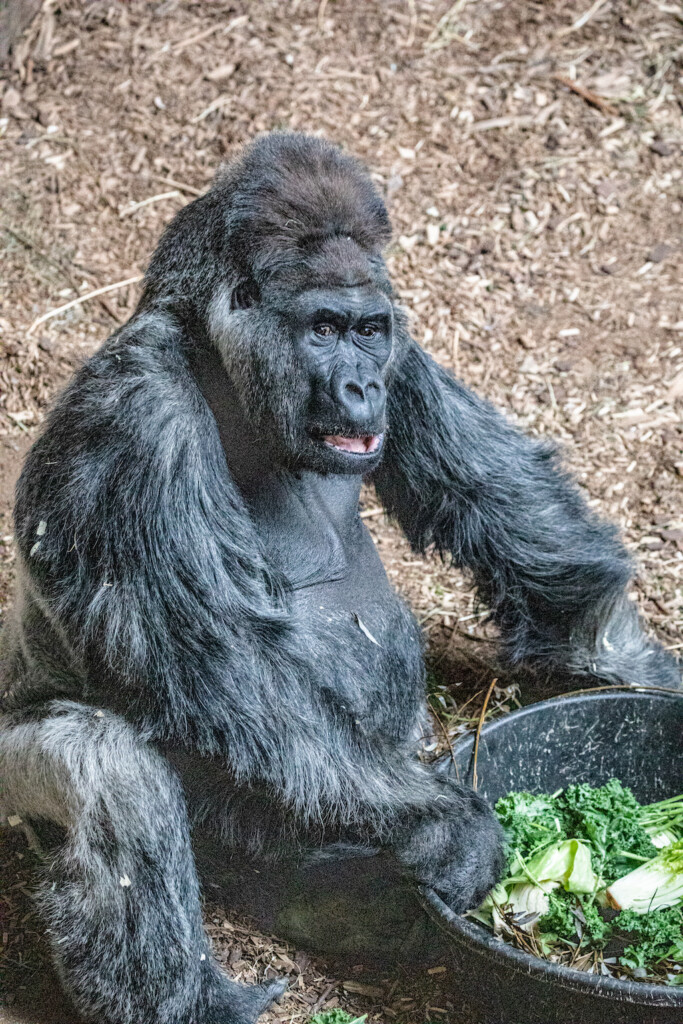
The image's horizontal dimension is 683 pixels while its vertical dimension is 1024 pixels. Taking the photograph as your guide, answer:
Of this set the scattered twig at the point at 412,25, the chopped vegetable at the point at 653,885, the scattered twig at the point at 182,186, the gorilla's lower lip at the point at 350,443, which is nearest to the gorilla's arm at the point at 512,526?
the gorilla's lower lip at the point at 350,443

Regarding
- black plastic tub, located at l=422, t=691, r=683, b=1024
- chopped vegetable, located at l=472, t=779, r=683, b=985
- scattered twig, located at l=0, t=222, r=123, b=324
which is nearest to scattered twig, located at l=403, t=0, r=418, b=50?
scattered twig, located at l=0, t=222, r=123, b=324

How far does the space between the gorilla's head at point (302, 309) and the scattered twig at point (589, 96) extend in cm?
372

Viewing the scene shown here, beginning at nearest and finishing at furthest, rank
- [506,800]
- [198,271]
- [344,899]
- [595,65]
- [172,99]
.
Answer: [198,271] < [344,899] < [506,800] < [172,99] < [595,65]

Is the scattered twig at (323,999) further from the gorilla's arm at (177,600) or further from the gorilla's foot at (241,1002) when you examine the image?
the gorilla's arm at (177,600)

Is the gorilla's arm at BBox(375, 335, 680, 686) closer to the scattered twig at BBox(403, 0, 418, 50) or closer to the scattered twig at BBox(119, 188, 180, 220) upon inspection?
the scattered twig at BBox(119, 188, 180, 220)

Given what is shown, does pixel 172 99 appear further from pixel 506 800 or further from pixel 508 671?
pixel 506 800

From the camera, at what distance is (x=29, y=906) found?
143 inches

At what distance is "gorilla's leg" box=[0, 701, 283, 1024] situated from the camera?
3.10 metres

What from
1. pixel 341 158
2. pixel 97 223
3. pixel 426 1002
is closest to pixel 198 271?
pixel 341 158

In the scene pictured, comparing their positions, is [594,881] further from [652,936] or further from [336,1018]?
[336,1018]

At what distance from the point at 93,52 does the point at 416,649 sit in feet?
13.7

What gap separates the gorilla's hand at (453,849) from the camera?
3.39 metres

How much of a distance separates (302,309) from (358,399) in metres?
0.29

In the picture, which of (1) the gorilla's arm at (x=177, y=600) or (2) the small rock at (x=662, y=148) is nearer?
(1) the gorilla's arm at (x=177, y=600)
